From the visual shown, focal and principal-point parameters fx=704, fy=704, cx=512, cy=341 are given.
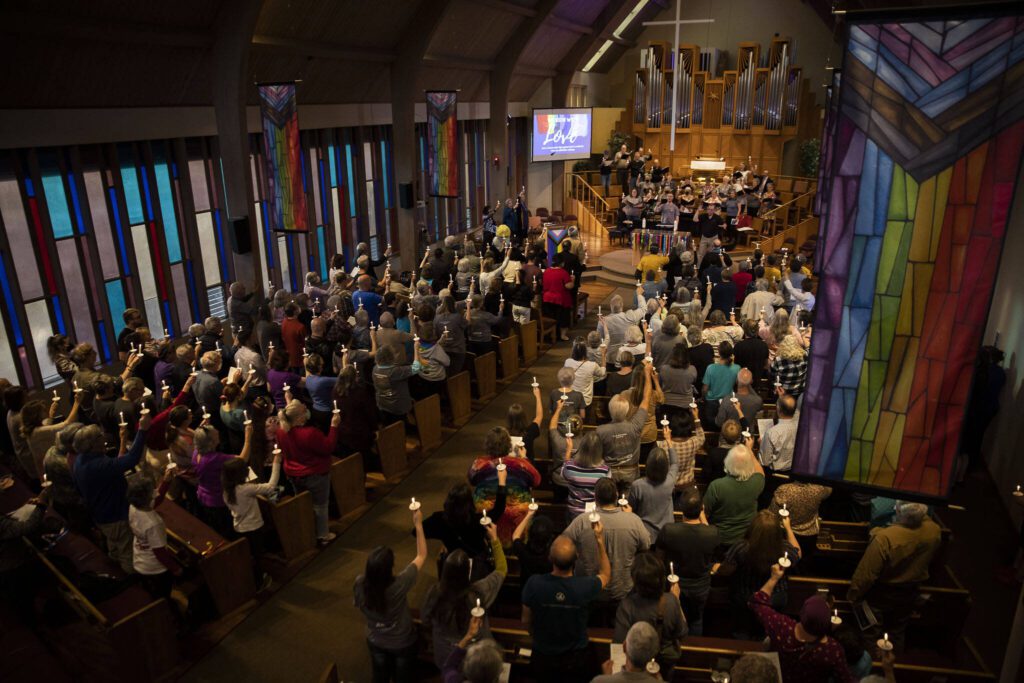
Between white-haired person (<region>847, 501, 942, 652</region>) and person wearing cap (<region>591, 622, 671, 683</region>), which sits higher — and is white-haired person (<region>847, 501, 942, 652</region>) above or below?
below

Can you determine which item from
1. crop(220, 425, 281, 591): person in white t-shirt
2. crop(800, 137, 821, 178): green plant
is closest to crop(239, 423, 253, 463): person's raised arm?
crop(220, 425, 281, 591): person in white t-shirt

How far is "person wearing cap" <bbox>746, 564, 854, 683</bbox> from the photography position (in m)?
2.94

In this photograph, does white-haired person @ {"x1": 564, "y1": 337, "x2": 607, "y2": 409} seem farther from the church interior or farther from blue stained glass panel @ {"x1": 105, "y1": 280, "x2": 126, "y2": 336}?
blue stained glass panel @ {"x1": 105, "y1": 280, "x2": 126, "y2": 336}

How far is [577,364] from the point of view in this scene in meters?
6.02

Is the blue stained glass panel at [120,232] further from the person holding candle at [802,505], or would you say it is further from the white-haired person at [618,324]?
the person holding candle at [802,505]

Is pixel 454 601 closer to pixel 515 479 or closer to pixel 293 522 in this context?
pixel 515 479

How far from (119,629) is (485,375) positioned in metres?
4.86

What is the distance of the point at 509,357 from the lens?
885 centimetres

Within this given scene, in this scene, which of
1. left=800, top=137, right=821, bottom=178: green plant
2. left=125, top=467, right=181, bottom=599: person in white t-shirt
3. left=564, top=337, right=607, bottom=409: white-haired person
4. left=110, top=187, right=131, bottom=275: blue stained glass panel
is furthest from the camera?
left=800, top=137, right=821, bottom=178: green plant

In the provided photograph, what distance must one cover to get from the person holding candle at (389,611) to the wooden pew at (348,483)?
222 cm

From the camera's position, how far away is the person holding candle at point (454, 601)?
3182mm

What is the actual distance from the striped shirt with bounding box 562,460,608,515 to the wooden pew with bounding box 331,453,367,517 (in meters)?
2.31

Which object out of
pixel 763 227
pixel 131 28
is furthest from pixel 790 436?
pixel 763 227

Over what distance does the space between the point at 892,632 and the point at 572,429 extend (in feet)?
7.35
